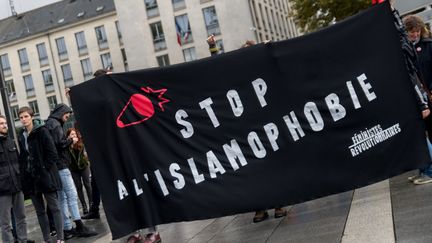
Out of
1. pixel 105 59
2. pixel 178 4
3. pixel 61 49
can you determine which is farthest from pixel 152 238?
pixel 61 49

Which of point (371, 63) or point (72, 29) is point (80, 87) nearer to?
point (371, 63)

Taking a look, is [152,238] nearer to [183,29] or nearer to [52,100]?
[183,29]

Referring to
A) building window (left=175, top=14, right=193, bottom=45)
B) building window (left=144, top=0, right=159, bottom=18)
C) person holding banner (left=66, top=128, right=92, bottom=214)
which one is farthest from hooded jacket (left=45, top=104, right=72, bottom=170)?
building window (left=144, top=0, right=159, bottom=18)

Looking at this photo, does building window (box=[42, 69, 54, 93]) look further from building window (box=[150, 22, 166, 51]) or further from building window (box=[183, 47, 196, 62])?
building window (box=[183, 47, 196, 62])

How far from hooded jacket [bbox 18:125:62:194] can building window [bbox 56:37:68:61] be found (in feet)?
216

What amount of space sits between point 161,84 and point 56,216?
2.69 m

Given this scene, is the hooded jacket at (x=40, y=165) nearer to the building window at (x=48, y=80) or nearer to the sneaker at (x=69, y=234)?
the sneaker at (x=69, y=234)

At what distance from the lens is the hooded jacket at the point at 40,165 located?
23.6 ft

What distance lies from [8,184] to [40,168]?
0.43 meters

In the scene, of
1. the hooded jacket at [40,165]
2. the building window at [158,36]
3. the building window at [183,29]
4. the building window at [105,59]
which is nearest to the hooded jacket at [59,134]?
the hooded jacket at [40,165]

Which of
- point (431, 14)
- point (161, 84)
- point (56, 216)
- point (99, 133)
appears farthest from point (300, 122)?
point (431, 14)

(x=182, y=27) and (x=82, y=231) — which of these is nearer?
(x=82, y=231)

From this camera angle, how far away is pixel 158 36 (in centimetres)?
5691

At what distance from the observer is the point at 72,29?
70062mm
